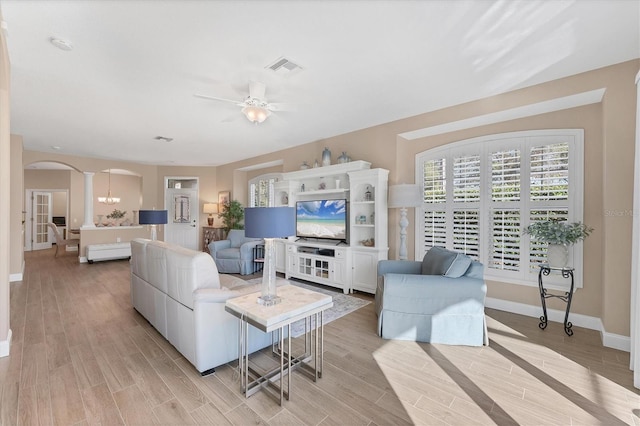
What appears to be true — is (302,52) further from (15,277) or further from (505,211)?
(15,277)

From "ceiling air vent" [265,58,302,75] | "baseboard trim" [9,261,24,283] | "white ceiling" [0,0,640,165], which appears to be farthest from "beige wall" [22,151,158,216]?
"ceiling air vent" [265,58,302,75]

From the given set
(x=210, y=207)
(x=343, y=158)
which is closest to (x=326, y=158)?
(x=343, y=158)

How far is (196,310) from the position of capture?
7.44 feet

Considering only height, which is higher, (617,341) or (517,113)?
(517,113)

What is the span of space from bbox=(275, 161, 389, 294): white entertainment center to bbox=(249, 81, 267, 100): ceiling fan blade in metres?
1.92

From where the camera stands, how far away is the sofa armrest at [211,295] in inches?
89.6

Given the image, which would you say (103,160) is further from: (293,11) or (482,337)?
(482,337)

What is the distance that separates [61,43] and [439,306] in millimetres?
4183

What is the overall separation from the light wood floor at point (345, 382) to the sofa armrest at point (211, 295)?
62cm

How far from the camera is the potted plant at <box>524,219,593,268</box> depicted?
2.98 metres

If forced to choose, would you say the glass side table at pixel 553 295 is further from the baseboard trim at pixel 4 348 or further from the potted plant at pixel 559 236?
the baseboard trim at pixel 4 348

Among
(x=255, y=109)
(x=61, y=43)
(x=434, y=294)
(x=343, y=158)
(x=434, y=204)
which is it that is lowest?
(x=434, y=294)

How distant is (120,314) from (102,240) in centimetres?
514

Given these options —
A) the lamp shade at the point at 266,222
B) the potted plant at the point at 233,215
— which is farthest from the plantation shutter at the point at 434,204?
the potted plant at the point at 233,215
